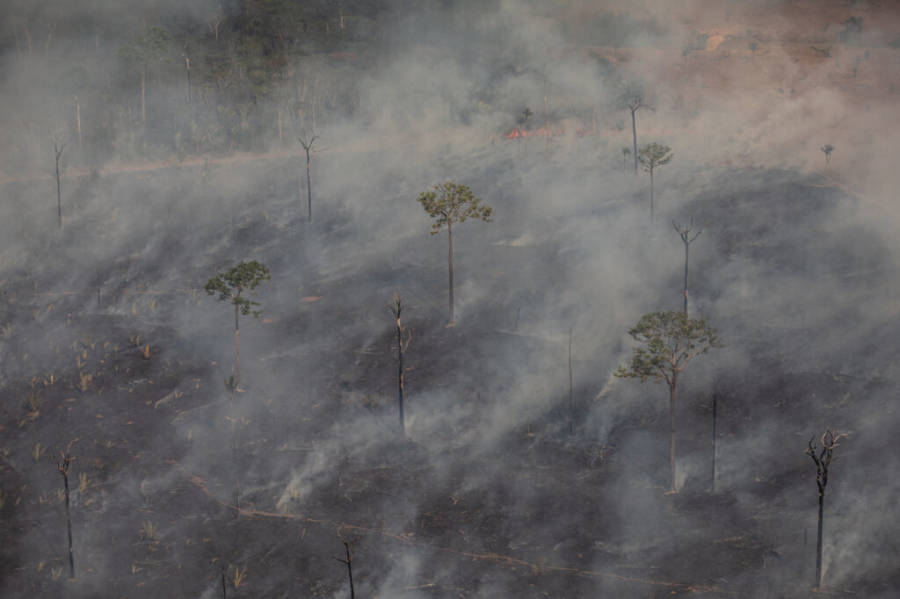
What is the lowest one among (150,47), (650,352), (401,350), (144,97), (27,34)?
(401,350)

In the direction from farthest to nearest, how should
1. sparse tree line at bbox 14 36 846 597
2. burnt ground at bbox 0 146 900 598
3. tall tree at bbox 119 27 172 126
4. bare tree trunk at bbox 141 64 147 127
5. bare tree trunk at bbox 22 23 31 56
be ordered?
bare tree trunk at bbox 22 23 31 56
tall tree at bbox 119 27 172 126
bare tree trunk at bbox 141 64 147 127
burnt ground at bbox 0 146 900 598
sparse tree line at bbox 14 36 846 597

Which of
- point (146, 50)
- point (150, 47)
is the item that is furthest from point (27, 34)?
point (150, 47)

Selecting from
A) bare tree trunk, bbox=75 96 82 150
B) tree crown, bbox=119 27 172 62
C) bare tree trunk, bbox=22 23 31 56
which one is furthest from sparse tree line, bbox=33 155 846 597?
bare tree trunk, bbox=22 23 31 56

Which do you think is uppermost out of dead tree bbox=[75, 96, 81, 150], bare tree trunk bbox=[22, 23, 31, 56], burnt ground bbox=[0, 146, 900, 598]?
bare tree trunk bbox=[22, 23, 31, 56]

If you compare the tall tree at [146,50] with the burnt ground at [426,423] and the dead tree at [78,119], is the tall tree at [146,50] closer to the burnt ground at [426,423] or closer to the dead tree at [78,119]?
the dead tree at [78,119]

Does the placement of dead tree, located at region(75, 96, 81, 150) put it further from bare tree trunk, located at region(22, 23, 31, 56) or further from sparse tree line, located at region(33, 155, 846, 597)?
sparse tree line, located at region(33, 155, 846, 597)

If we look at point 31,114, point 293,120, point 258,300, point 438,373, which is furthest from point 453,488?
point 31,114

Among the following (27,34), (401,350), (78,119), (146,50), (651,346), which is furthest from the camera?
(27,34)

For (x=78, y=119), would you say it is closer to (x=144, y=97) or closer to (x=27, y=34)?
(x=144, y=97)
